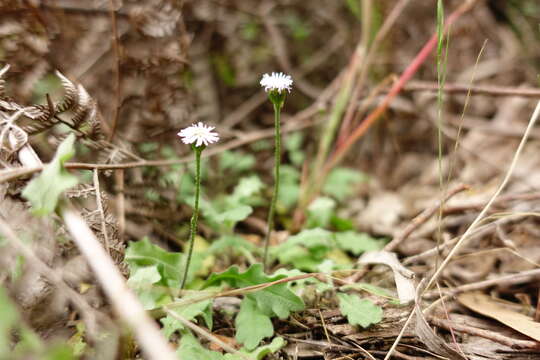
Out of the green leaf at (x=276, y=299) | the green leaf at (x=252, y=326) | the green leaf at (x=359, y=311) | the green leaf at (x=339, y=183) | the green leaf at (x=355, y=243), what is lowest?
the green leaf at (x=339, y=183)

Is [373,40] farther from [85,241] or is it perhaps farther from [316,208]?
[85,241]

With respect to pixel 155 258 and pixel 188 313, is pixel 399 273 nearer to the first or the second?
pixel 188 313

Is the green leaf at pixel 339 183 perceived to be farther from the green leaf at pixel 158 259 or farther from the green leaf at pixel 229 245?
the green leaf at pixel 158 259

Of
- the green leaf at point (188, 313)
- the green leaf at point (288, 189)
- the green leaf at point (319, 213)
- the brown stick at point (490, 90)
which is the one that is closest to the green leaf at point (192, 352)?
the green leaf at point (188, 313)

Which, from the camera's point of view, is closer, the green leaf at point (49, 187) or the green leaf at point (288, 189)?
the green leaf at point (49, 187)

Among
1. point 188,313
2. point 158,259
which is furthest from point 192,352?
point 158,259

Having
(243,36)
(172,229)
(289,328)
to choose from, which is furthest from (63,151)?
(243,36)
